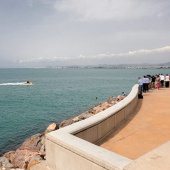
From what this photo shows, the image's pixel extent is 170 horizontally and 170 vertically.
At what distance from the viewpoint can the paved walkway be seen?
5.13 metres

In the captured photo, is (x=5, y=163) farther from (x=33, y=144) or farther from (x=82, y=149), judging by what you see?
(x=82, y=149)

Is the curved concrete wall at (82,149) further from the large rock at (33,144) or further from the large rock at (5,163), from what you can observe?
the large rock at (33,144)

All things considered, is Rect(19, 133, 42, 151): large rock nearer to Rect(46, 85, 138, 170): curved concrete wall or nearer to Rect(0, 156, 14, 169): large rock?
Rect(0, 156, 14, 169): large rock

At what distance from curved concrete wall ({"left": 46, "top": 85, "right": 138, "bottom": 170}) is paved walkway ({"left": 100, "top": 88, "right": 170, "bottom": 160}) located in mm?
447

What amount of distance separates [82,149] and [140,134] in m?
3.06

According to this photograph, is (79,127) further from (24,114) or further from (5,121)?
(24,114)

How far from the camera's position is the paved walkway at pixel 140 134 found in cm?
513

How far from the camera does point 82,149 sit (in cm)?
365

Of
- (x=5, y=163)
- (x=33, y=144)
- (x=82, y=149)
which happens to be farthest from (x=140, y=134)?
(x=33, y=144)

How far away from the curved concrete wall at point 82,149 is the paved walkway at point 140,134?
447mm

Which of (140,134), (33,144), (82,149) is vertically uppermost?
(82,149)

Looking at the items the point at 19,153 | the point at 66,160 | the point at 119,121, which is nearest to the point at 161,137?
the point at 119,121

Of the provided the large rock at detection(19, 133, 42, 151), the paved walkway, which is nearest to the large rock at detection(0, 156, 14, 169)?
the large rock at detection(19, 133, 42, 151)

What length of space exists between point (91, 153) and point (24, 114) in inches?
Result: 1087
